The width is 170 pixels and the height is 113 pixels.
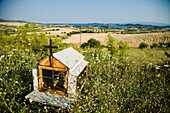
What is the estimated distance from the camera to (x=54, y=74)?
331 cm

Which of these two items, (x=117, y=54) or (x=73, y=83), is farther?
(x=117, y=54)

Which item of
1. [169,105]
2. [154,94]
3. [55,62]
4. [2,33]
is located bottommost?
[169,105]

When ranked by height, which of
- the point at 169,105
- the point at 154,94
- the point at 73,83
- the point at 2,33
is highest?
the point at 2,33

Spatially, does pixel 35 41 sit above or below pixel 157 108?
above

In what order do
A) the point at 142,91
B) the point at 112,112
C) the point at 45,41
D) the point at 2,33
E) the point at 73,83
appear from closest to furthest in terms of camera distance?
1. the point at 112,112
2. the point at 73,83
3. the point at 142,91
4. the point at 45,41
5. the point at 2,33

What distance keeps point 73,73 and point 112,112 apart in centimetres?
137

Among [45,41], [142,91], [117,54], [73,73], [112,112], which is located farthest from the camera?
[45,41]

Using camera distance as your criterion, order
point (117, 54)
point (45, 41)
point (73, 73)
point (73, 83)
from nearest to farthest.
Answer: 1. point (73, 83)
2. point (73, 73)
3. point (117, 54)
4. point (45, 41)

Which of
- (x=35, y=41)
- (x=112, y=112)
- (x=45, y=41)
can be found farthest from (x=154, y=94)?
(x=35, y=41)

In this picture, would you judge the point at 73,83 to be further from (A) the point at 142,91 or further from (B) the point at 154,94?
(B) the point at 154,94

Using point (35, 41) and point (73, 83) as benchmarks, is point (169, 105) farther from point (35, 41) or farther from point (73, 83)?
point (35, 41)

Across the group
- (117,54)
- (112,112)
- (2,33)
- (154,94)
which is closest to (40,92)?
(112,112)

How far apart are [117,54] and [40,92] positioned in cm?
456

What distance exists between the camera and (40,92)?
3.43 m
